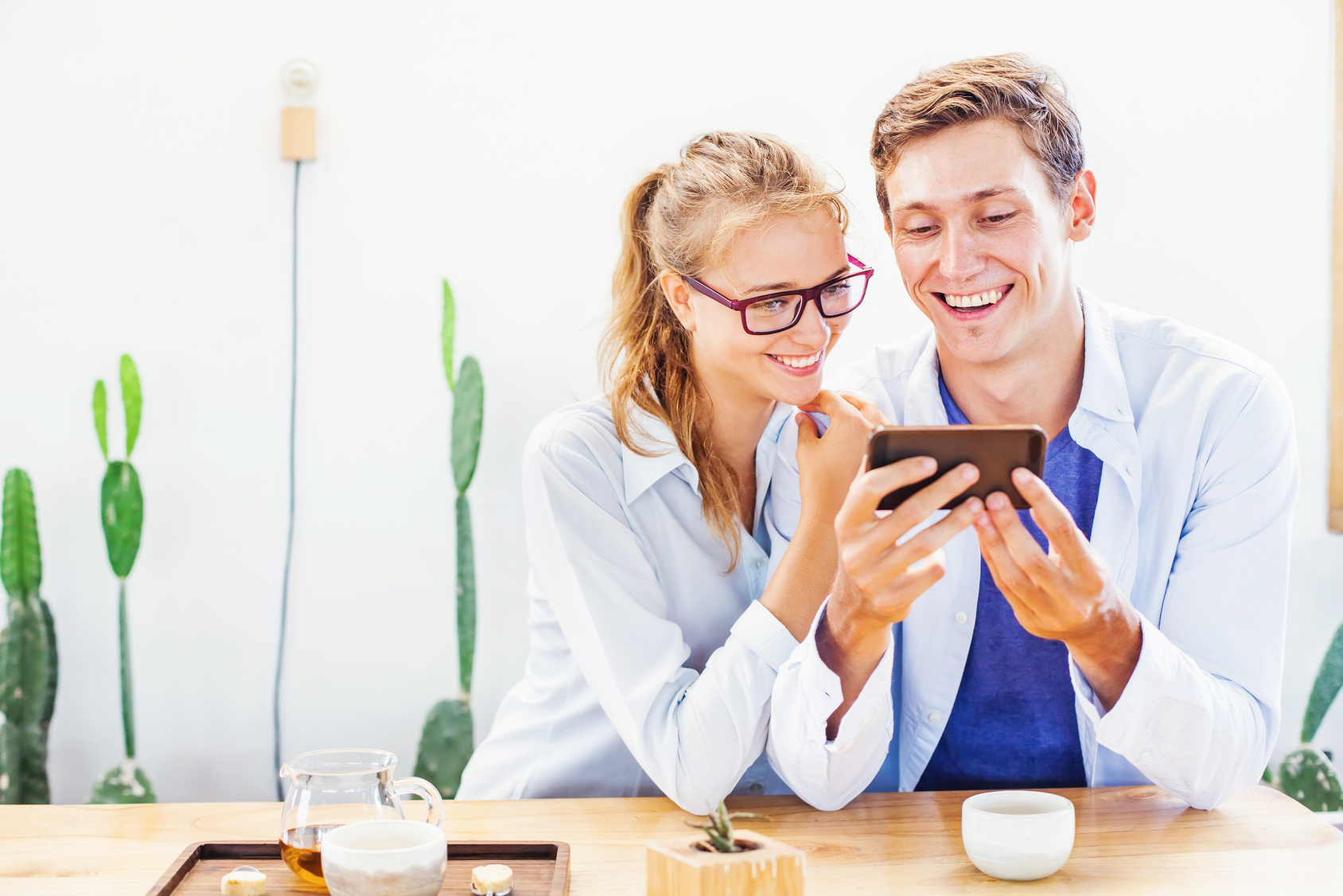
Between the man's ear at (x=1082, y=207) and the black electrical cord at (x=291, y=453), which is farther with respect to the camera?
the black electrical cord at (x=291, y=453)

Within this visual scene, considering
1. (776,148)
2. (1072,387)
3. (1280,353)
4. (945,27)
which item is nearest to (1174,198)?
(1280,353)

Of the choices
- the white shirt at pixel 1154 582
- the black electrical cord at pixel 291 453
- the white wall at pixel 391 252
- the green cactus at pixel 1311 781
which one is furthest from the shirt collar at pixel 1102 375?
the black electrical cord at pixel 291 453

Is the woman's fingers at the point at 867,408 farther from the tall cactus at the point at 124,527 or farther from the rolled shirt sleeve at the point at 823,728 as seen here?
the tall cactus at the point at 124,527

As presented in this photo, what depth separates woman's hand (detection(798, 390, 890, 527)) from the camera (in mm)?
1540

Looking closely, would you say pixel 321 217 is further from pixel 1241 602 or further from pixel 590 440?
pixel 1241 602

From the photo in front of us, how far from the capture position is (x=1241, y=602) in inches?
56.8

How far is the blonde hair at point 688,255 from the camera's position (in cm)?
158

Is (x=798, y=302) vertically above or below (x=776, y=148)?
below

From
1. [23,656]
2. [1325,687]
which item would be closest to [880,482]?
[1325,687]

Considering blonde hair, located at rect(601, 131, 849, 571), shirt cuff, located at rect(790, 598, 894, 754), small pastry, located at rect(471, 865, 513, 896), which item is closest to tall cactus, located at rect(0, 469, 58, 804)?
A: blonde hair, located at rect(601, 131, 849, 571)

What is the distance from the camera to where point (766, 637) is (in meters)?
1.39

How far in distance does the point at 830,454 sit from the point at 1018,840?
2.01ft

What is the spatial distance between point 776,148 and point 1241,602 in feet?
2.95

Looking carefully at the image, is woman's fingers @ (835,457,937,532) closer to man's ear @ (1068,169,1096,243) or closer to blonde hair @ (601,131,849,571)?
blonde hair @ (601,131,849,571)
